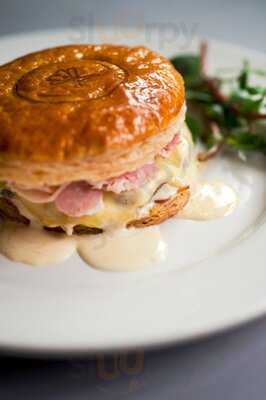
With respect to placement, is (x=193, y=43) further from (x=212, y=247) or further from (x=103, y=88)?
(x=212, y=247)

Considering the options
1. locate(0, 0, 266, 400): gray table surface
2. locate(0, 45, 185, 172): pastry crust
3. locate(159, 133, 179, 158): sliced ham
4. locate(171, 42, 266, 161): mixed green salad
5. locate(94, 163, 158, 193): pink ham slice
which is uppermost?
locate(0, 45, 185, 172): pastry crust

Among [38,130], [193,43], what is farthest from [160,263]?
[193,43]

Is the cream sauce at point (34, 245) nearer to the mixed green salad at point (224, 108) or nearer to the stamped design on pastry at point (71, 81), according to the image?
the stamped design on pastry at point (71, 81)

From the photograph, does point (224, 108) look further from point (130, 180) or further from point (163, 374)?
point (163, 374)

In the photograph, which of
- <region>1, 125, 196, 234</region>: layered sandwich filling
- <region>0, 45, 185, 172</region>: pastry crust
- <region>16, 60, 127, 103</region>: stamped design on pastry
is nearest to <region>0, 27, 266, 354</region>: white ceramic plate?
<region>1, 125, 196, 234</region>: layered sandwich filling

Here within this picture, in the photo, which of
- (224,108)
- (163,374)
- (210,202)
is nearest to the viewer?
(163,374)

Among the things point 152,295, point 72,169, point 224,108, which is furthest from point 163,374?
point 224,108

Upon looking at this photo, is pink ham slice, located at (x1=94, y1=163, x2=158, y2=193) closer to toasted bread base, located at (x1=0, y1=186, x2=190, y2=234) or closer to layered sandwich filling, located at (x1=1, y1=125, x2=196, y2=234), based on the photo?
layered sandwich filling, located at (x1=1, y1=125, x2=196, y2=234)

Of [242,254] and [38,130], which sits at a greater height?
[38,130]
